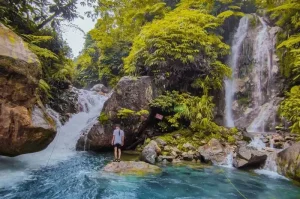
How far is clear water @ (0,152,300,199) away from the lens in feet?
20.7

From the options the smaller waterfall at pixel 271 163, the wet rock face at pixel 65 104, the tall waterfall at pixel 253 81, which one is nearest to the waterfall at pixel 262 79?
the tall waterfall at pixel 253 81

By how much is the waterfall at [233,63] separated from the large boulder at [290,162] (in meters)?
6.90

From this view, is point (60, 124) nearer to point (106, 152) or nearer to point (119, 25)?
point (106, 152)

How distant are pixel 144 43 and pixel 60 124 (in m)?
6.51

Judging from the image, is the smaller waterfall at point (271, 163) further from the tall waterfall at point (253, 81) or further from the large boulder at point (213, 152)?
the tall waterfall at point (253, 81)

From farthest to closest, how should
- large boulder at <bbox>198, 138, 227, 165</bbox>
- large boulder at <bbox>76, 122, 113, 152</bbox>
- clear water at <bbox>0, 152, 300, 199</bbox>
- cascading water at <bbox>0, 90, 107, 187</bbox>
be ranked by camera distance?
large boulder at <bbox>76, 122, 113, 152</bbox>
large boulder at <bbox>198, 138, 227, 165</bbox>
cascading water at <bbox>0, 90, 107, 187</bbox>
clear water at <bbox>0, 152, 300, 199</bbox>

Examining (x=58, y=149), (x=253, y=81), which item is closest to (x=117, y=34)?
(x=253, y=81)

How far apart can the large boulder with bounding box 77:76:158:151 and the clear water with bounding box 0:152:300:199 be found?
2932mm

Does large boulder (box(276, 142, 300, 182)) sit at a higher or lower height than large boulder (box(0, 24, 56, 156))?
lower

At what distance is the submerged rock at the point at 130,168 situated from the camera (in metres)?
8.06

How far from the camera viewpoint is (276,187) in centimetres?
734

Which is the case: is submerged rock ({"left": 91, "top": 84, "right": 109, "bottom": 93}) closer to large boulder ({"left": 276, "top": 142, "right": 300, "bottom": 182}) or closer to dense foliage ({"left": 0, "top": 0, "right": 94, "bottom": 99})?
dense foliage ({"left": 0, "top": 0, "right": 94, "bottom": 99})

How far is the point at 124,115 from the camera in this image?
1189 centimetres

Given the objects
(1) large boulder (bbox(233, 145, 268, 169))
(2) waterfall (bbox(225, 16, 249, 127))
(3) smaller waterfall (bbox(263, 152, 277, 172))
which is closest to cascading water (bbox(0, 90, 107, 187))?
(1) large boulder (bbox(233, 145, 268, 169))
